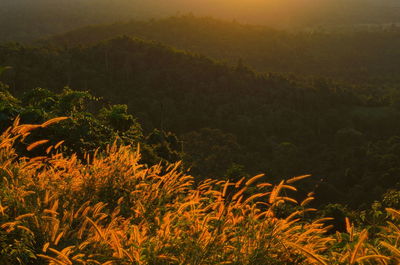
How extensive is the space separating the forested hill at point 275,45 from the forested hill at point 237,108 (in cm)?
3335

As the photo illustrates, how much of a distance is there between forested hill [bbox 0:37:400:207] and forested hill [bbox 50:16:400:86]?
33355mm

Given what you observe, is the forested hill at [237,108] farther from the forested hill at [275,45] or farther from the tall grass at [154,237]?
the tall grass at [154,237]

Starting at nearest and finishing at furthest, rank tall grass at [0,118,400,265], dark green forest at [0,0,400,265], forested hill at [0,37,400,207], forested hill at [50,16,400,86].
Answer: tall grass at [0,118,400,265], dark green forest at [0,0,400,265], forested hill at [0,37,400,207], forested hill at [50,16,400,86]

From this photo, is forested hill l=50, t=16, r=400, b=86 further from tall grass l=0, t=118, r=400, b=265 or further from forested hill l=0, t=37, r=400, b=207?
tall grass l=0, t=118, r=400, b=265

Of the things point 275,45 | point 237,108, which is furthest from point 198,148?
point 275,45

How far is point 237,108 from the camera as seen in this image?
240 feet

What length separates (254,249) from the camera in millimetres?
3072

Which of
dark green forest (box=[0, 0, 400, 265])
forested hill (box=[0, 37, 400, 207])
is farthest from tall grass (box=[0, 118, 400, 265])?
forested hill (box=[0, 37, 400, 207])

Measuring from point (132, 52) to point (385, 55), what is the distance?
97.7 m

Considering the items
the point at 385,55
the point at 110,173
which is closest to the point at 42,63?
the point at 110,173

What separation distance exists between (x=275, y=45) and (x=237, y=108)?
64.5 meters

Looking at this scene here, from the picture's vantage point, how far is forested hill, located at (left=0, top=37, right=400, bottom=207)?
53094 millimetres

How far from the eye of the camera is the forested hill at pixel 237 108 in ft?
174

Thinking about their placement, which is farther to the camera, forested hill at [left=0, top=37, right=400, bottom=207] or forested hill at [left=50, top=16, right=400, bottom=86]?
forested hill at [left=50, top=16, right=400, bottom=86]
